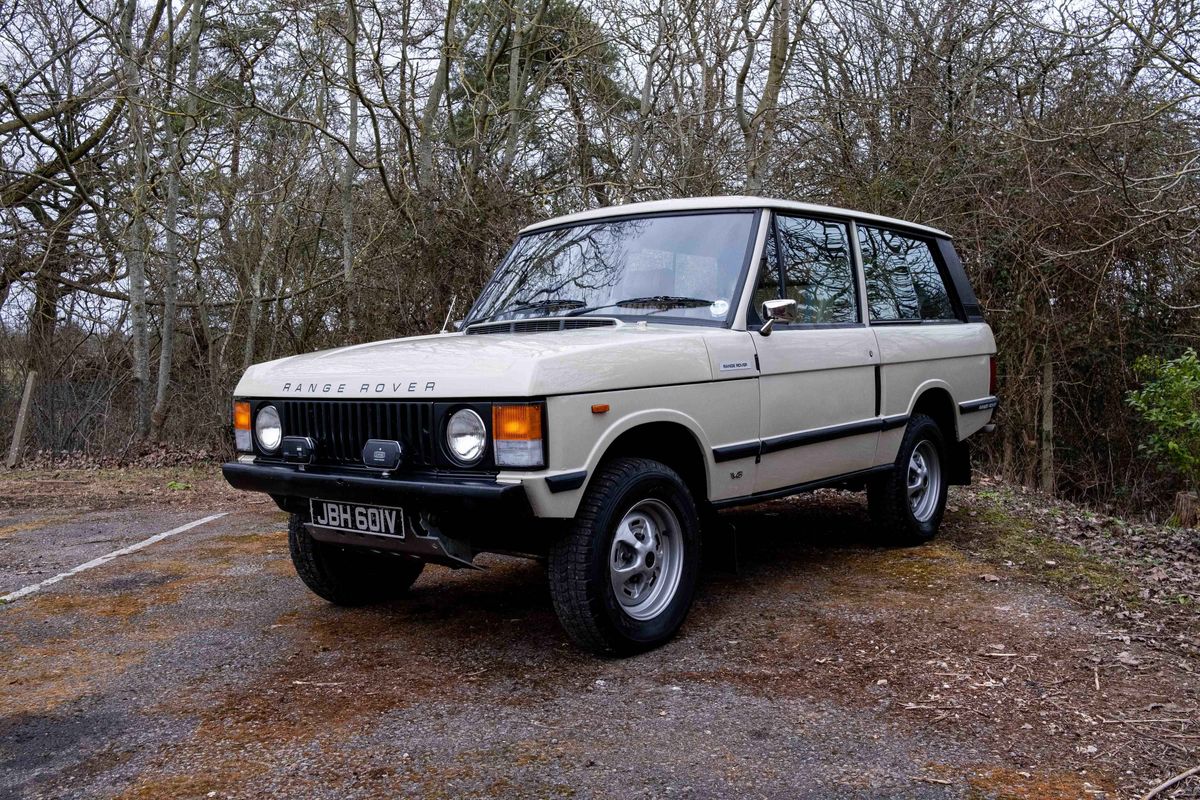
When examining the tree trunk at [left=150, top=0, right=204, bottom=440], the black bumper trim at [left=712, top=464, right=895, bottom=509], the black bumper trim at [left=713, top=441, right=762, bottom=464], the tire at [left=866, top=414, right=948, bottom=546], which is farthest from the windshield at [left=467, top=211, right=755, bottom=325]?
the tree trunk at [left=150, top=0, right=204, bottom=440]

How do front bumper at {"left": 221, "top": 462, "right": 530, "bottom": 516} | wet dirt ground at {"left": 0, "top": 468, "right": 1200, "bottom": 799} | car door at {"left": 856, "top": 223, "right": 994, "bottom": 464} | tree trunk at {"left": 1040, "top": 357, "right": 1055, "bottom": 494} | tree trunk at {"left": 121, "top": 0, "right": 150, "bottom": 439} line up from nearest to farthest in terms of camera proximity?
wet dirt ground at {"left": 0, "top": 468, "right": 1200, "bottom": 799} → front bumper at {"left": 221, "top": 462, "right": 530, "bottom": 516} → car door at {"left": 856, "top": 223, "right": 994, "bottom": 464} → tree trunk at {"left": 1040, "top": 357, "right": 1055, "bottom": 494} → tree trunk at {"left": 121, "top": 0, "right": 150, "bottom": 439}

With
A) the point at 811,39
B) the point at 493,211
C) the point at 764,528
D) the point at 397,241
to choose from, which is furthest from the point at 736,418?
the point at 811,39

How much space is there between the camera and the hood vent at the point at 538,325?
184 inches

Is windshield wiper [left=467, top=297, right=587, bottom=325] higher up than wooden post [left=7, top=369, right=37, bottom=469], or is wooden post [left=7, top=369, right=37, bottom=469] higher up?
windshield wiper [left=467, top=297, right=587, bottom=325]

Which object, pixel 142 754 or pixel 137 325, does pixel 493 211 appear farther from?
pixel 142 754

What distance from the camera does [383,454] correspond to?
12.8 feet

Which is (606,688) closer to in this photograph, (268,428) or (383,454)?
(383,454)

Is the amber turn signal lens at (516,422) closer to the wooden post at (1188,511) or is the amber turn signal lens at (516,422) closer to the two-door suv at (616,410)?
the two-door suv at (616,410)

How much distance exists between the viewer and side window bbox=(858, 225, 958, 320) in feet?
19.2

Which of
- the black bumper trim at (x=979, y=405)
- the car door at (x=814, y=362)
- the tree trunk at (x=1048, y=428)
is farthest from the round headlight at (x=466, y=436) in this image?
the tree trunk at (x=1048, y=428)

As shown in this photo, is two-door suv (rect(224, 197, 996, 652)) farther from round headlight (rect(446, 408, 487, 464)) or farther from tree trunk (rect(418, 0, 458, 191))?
tree trunk (rect(418, 0, 458, 191))

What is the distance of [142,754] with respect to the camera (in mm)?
3260

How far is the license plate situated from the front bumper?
9 cm

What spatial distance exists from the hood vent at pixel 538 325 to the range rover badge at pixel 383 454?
1103 millimetres
